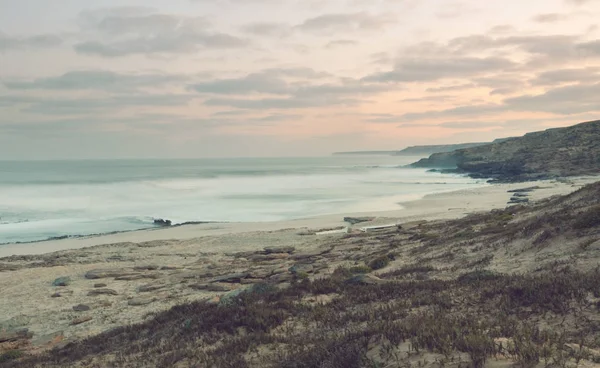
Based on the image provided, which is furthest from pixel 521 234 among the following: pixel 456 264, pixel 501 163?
pixel 501 163

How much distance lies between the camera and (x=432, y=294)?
11.0 meters

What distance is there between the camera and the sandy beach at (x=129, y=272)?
1650 centimetres

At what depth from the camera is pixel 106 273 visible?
2403cm

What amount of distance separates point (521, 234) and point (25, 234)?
4722 cm

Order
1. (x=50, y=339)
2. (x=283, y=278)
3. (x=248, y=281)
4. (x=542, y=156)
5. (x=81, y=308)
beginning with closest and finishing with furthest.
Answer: (x=50, y=339) < (x=283, y=278) < (x=81, y=308) < (x=248, y=281) < (x=542, y=156)

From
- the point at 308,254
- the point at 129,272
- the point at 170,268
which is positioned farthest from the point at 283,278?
the point at 129,272

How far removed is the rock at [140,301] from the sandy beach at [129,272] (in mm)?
41

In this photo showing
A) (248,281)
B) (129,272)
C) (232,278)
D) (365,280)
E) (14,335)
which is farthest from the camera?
(129,272)

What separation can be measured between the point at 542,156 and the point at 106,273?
329 feet

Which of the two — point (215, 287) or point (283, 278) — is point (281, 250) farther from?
point (283, 278)

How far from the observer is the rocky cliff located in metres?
87.3

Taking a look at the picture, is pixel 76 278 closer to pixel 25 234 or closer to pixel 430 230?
pixel 430 230

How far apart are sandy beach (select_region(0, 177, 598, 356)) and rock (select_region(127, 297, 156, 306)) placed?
0.04m

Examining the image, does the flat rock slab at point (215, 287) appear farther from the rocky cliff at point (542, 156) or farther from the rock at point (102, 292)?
the rocky cliff at point (542, 156)
